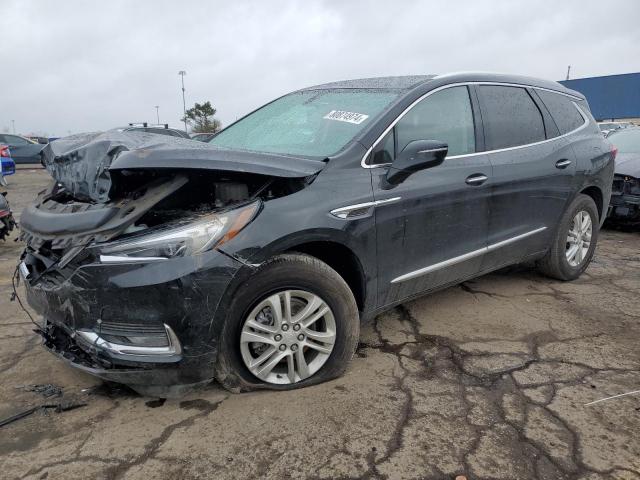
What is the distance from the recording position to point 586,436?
2.25 meters

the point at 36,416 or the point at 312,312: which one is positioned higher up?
the point at 312,312

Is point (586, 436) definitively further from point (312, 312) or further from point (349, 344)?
point (312, 312)

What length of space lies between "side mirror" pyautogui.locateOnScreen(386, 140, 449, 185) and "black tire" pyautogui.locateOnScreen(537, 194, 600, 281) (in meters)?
1.98

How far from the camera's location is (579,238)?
175 inches

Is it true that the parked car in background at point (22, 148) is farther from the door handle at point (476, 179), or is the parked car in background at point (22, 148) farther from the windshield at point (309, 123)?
the door handle at point (476, 179)

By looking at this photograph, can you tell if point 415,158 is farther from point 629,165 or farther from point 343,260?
point 629,165

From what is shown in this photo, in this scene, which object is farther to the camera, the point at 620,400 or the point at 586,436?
the point at 620,400

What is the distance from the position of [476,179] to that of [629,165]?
4.58 meters

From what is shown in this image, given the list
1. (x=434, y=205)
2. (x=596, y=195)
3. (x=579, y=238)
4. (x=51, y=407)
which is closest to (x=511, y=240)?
(x=434, y=205)

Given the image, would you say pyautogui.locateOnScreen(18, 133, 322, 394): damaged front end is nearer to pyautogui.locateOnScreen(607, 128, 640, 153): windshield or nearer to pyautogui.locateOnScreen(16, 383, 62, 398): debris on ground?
pyautogui.locateOnScreen(16, 383, 62, 398): debris on ground

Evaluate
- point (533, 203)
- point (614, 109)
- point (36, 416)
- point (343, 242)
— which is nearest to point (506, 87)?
point (533, 203)

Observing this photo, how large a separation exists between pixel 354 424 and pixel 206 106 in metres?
53.9

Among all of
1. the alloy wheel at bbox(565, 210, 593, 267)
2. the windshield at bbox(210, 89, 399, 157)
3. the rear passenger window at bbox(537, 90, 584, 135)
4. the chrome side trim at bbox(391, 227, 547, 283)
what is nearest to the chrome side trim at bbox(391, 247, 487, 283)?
the chrome side trim at bbox(391, 227, 547, 283)

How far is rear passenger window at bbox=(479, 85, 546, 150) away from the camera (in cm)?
349
